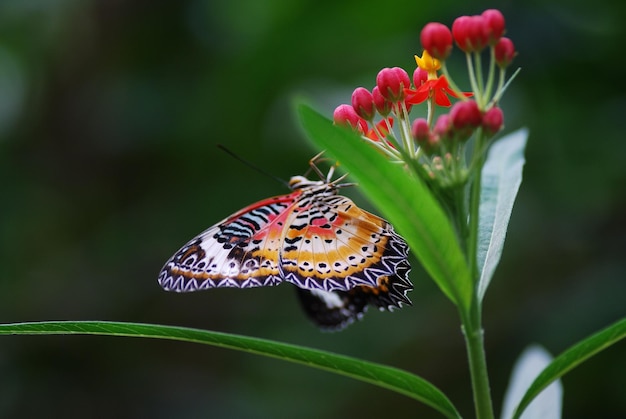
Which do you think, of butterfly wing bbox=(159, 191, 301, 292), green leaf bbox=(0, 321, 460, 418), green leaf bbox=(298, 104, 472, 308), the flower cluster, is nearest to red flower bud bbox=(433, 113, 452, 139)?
the flower cluster

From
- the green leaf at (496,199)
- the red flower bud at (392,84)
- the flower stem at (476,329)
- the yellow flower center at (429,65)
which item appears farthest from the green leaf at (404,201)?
the yellow flower center at (429,65)

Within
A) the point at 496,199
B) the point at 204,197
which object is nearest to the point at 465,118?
the point at 496,199

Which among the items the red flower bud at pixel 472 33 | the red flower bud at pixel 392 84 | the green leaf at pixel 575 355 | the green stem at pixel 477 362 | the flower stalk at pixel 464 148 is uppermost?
the red flower bud at pixel 472 33

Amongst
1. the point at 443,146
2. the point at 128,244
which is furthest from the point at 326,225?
the point at 128,244

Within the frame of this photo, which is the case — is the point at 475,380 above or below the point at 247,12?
below

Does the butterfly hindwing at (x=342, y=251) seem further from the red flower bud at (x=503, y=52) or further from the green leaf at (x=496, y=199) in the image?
the red flower bud at (x=503, y=52)

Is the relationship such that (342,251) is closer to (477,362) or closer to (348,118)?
(348,118)

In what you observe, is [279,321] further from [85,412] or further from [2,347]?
[2,347]

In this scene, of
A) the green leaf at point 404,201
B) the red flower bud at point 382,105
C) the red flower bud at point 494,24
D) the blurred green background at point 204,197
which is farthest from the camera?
the blurred green background at point 204,197
